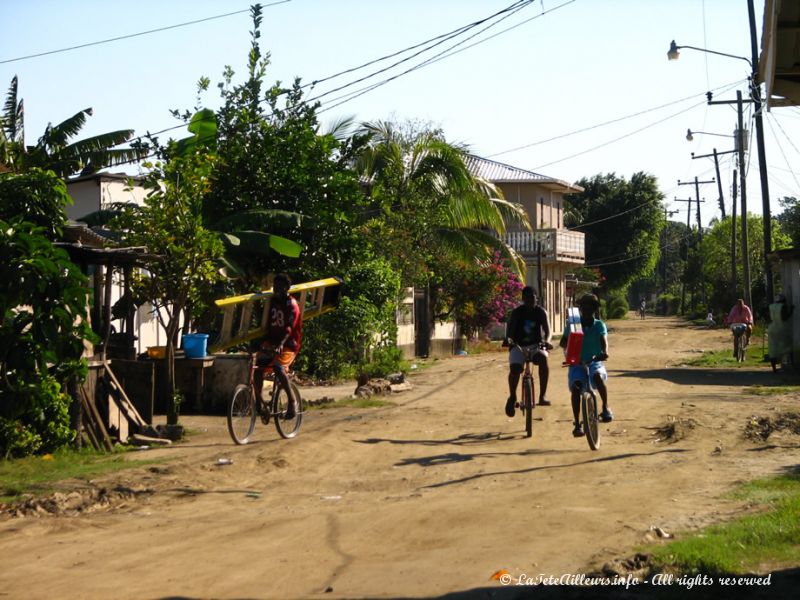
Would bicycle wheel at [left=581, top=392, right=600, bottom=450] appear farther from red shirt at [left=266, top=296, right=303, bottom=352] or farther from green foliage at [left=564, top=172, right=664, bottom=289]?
green foliage at [left=564, top=172, right=664, bottom=289]

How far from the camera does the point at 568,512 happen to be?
26.7ft

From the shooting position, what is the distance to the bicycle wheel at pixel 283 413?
42.8 ft

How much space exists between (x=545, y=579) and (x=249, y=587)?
1.79 m

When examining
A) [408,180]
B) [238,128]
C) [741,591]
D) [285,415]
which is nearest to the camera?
[741,591]

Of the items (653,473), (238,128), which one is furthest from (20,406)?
(238,128)

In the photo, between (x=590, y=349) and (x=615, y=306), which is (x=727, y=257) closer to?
(x=615, y=306)

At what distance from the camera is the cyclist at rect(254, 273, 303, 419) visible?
42.0 feet

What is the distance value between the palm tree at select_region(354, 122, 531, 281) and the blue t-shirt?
16066 mm

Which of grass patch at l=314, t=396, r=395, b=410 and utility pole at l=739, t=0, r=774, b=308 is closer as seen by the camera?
grass patch at l=314, t=396, r=395, b=410

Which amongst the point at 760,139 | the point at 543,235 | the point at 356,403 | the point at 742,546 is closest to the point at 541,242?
the point at 543,235

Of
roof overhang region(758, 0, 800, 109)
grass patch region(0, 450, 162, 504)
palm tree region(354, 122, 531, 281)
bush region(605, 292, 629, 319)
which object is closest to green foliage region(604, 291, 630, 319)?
bush region(605, 292, 629, 319)

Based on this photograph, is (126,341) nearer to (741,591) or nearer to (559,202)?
(741,591)

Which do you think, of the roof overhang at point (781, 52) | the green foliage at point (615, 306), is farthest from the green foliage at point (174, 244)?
the green foliage at point (615, 306)

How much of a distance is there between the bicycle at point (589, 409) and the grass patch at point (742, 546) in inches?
140
